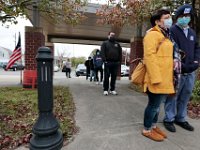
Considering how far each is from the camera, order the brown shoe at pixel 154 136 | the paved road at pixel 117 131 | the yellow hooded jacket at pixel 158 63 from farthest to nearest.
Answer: the brown shoe at pixel 154 136, the paved road at pixel 117 131, the yellow hooded jacket at pixel 158 63

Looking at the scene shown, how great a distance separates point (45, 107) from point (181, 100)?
2709 millimetres

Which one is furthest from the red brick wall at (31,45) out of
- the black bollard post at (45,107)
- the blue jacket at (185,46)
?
the black bollard post at (45,107)

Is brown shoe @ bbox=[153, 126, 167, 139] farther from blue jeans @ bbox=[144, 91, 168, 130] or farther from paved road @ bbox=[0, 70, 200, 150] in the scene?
blue jeans @ bbox=[144, 91, 168, 130]

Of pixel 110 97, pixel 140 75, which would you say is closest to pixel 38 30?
pixel 110 97

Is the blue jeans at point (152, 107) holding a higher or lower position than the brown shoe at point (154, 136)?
higher

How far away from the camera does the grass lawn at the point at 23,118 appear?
151 inches

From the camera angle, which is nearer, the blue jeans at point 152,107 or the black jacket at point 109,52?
the blue jeans at point 152,107

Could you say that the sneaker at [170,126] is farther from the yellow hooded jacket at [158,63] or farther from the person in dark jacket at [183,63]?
the yellow hooded jacket at [158,63]

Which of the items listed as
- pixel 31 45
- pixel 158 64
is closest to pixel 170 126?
pixel 158 64

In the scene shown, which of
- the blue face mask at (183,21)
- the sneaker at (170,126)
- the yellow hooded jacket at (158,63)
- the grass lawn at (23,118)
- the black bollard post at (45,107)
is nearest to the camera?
the black bollard post at (45,107)

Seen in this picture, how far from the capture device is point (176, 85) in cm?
385

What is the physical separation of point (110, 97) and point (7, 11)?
342cm

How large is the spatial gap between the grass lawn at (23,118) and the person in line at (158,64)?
137 centimetres

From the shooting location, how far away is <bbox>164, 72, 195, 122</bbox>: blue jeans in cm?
418
